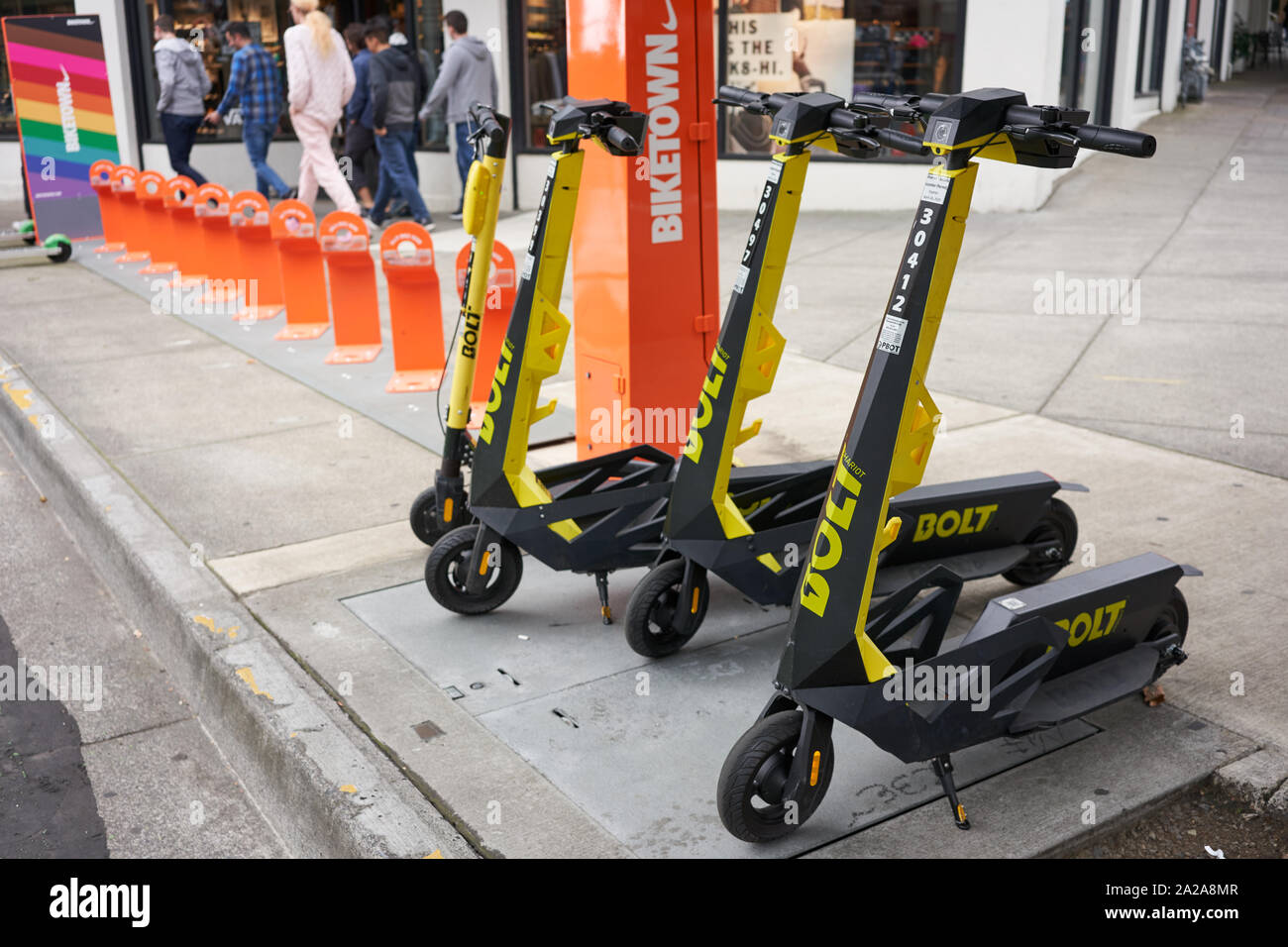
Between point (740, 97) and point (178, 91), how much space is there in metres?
11.8

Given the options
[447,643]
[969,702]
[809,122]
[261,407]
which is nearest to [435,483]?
[447,643]

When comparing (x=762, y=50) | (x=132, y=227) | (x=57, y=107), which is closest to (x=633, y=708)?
(x=132, y=227)

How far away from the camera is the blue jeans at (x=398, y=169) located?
1350 centimetres

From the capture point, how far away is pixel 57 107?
13.1m

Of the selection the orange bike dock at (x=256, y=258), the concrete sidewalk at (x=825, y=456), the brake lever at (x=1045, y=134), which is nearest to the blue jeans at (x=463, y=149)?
the concrete sidewalk at (x=825, y=456)

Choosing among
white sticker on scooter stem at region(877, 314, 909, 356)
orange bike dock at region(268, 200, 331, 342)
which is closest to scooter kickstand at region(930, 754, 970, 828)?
white sticker on scooter stem at region(877, 314, 909, 356)

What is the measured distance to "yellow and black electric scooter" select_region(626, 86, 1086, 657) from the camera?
3.80 meters

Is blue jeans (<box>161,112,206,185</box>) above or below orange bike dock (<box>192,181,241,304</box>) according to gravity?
above

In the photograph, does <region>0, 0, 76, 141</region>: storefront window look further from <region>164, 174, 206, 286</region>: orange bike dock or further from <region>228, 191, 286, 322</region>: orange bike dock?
<region>228, 191, 286, 322</region>: orange bike dock

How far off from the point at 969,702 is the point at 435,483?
247 centimetres

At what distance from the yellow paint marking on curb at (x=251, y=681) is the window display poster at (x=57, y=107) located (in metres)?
11.0

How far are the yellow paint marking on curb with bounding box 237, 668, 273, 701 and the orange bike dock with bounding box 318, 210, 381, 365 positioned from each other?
4640mm

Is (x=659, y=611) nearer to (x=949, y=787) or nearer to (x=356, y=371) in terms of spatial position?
(x=949, y=787)
